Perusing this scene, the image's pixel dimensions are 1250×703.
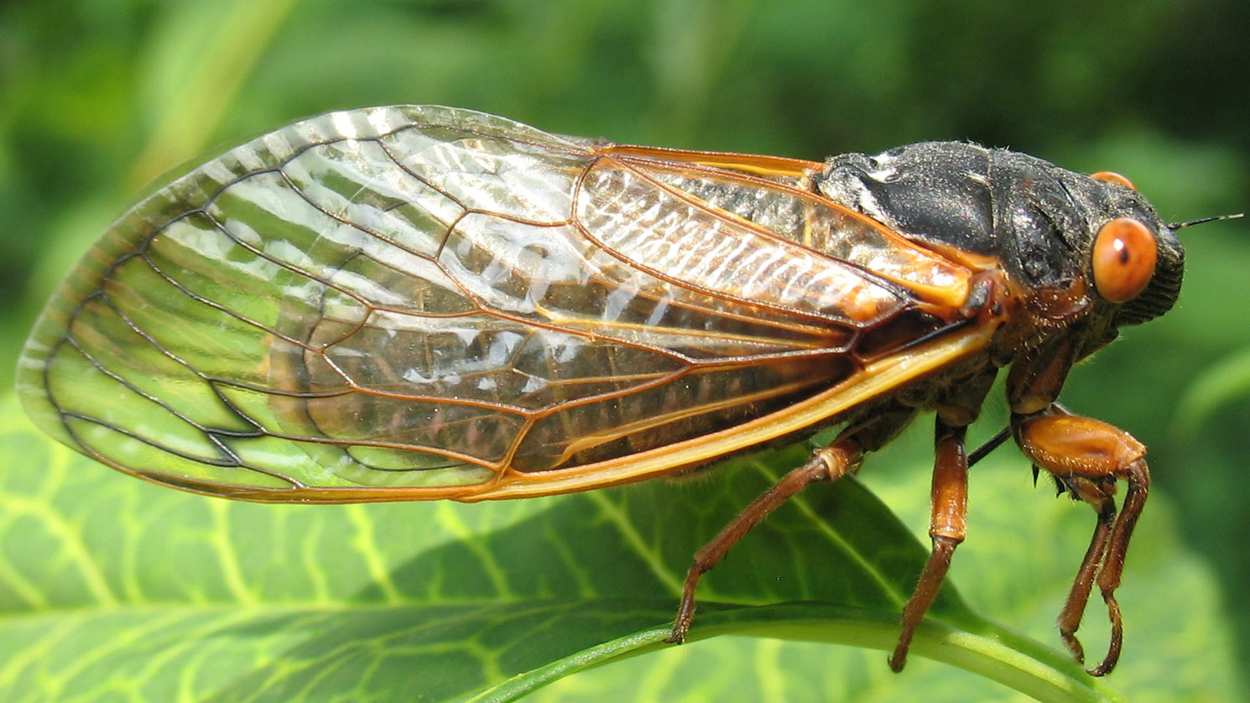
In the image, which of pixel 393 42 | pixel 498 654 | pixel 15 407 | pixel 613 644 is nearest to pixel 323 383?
pixel 498 654

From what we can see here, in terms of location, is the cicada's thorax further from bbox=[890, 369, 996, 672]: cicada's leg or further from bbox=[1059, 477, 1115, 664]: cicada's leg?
bbox=[1059, 477, 1115, 664]: cicada's leg

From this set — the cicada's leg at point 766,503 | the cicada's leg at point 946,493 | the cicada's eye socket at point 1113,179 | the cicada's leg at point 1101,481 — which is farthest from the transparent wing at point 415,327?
the cicada's eye socket at point 1113,179

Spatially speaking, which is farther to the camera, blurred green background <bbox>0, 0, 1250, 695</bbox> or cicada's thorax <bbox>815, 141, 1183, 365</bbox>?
blurred green background <bbox>0, 0, 1250, 695</bbox>

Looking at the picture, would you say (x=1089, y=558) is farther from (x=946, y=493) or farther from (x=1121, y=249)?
(x=1121, y=249)

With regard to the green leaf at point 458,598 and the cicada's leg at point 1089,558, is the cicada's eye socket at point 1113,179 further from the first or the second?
the green leaf at point 458,598

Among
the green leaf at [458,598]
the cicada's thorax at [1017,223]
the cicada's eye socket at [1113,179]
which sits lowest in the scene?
the green leaf at [458,598]

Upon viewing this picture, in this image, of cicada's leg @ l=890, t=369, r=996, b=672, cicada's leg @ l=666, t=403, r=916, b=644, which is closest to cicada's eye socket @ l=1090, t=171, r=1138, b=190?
cicada's leg @ l=890, t=369, r=996, b=672

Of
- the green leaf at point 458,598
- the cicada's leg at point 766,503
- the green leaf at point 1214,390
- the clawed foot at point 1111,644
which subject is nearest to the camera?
the green leaf at point 458,598
